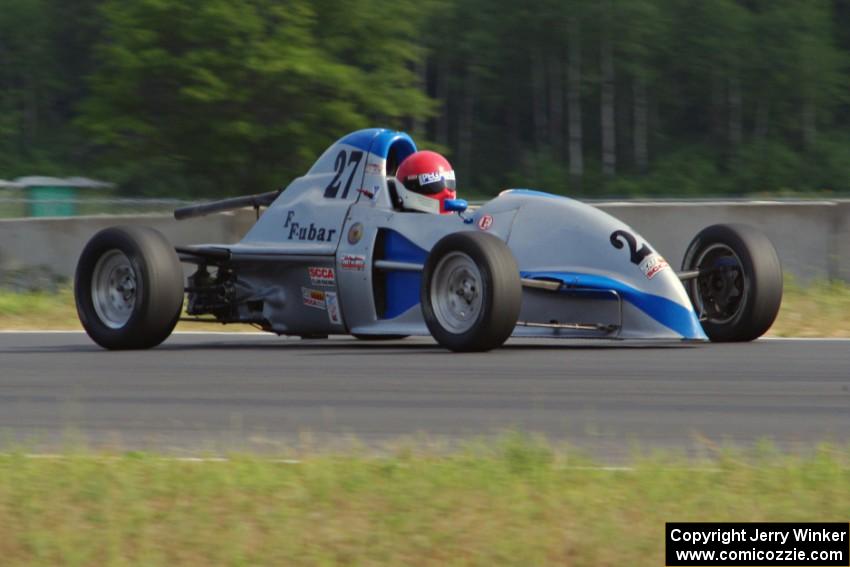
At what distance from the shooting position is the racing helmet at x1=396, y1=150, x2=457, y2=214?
10430 millimetres

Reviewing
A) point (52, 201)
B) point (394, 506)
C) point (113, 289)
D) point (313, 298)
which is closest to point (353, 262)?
point (313, 298)

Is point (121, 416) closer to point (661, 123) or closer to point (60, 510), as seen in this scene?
point (60, 510)

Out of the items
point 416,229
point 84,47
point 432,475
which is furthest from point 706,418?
point 84,47

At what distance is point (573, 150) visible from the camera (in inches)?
2352

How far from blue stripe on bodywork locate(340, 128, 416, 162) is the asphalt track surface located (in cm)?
137

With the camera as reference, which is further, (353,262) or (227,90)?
(227,90)

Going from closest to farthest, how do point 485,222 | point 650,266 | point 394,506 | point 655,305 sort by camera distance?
point 394,506 < point 655,305 < point 650,266 < point 485,222

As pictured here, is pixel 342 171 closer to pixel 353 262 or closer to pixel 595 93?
pixel 353 262

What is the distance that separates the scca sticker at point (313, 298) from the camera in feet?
35.0

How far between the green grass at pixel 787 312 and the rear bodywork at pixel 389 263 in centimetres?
239

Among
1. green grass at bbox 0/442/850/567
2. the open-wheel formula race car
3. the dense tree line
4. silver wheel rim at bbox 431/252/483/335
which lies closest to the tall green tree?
the dense tree line

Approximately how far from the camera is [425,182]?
411 inches

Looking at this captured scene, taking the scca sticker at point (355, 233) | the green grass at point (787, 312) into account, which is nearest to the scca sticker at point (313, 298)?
the scca sticker at point (355, 233)

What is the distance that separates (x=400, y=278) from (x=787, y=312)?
4040mm
